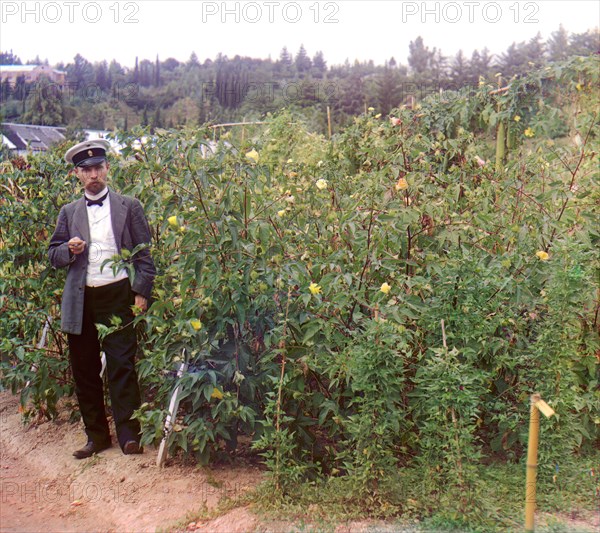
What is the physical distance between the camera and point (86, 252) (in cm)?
411

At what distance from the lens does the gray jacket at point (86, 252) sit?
13.3ft

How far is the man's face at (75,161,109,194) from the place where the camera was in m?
4.15

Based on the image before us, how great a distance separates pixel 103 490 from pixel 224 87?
19965 mm

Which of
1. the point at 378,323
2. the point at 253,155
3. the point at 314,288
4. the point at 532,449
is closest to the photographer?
the point at 532,449

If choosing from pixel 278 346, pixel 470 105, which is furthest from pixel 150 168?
pixel 470 105

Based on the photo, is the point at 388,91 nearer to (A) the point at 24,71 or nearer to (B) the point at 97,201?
(B) the point at 97,201

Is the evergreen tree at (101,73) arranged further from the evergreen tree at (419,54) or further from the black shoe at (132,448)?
the black shoe at (132,448)

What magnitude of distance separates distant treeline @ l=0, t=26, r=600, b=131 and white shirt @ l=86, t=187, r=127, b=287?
1196 centimetres

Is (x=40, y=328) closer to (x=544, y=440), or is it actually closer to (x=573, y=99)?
(x=544, y=440)

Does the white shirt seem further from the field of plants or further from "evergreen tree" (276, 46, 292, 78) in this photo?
"evergreen tree" (276, 46, 292, 78)

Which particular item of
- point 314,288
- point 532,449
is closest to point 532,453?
point 532,449

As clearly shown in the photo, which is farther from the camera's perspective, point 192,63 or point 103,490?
point 192,63

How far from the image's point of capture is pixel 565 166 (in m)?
4.14

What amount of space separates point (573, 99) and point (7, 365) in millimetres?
4263
